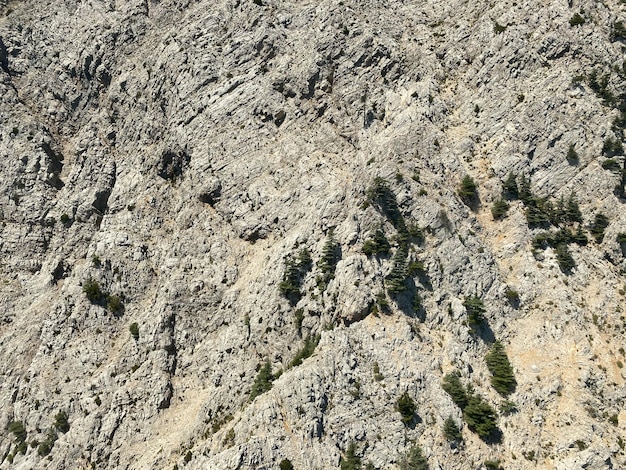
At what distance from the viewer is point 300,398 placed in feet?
145

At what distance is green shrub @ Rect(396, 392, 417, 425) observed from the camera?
142ft

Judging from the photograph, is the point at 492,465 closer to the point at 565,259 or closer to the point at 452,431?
Answer: the point at 452,431

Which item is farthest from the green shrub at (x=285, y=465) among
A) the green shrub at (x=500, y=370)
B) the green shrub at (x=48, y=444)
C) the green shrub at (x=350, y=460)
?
the green shrub at (x=48, y=444)

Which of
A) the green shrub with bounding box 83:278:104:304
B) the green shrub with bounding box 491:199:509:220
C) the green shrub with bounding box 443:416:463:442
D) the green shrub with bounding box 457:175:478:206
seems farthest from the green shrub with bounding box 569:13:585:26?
the green shrub with bounding box 83:278:104:304

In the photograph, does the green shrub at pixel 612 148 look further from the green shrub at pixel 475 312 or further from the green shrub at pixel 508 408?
the green shrub at pixel 508 408

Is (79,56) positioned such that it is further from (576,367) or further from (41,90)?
(576,367)

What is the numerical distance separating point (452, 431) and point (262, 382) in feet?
62.1

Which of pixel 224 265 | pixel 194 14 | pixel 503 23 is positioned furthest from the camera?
pixel 194 14

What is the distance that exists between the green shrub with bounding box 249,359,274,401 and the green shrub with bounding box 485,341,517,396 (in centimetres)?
2253

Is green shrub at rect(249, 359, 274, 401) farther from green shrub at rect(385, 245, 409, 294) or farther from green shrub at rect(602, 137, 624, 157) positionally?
green shrub at rect(602, 137, 624, 157)

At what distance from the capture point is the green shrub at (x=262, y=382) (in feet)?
153

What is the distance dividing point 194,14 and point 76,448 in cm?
6824

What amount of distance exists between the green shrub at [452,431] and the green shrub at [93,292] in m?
44.2

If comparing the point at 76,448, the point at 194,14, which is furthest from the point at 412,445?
the point at 194,14
